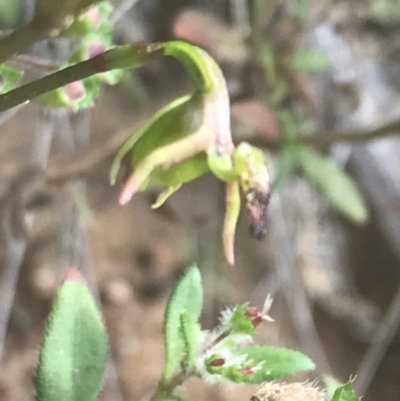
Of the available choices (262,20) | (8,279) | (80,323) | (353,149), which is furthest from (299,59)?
(80,323)

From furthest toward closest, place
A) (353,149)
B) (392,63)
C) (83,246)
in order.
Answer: (392,63) < (353,149) < (83,246)

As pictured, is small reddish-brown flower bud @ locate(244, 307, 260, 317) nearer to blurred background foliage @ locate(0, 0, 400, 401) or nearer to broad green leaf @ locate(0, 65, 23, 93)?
broad green leaf @ locate(0, 65, 23, 93)

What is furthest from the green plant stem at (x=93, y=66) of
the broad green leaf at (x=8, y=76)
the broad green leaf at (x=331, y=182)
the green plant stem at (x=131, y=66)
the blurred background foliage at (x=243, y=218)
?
the broad green leaf at (x=331, y=182)

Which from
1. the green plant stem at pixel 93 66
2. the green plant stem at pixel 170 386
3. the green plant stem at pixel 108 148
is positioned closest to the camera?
the green plant stem at pixel 93 66

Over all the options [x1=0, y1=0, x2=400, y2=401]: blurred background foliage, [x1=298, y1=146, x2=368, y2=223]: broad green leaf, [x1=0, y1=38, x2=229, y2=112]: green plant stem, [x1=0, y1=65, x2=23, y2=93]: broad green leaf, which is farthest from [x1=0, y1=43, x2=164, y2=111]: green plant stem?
[x1=298, y1=146, x2=368, y2=223]: broad green leaf

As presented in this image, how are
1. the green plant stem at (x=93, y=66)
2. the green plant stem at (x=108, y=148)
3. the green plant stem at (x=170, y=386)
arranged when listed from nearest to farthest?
the green plant stem at (x=93, y=66), the green plant stem at (x=170, y=386), the green plant stem at (x=108, y=148)

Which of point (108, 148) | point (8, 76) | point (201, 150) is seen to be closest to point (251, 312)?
point (201, 150)

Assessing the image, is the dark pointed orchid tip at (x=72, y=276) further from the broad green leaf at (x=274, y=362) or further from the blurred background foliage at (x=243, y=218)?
the blurred background foliage at (x=243, y=218)

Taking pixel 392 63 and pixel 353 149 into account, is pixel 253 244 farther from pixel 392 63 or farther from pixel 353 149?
pixel 392 63
